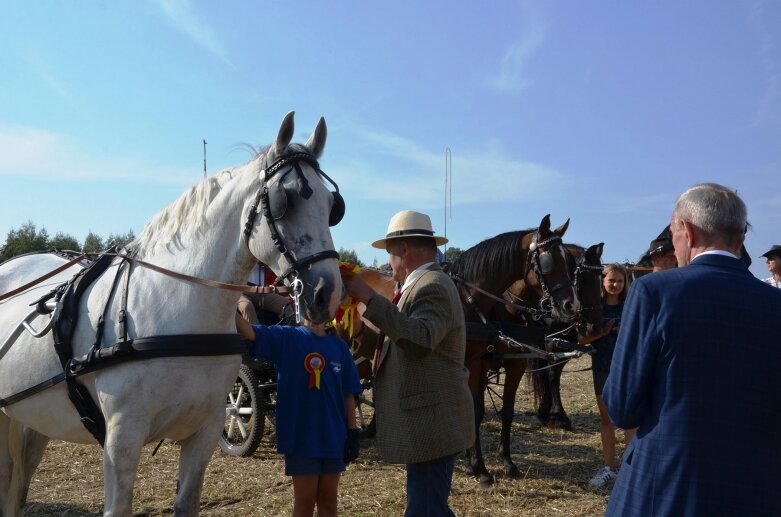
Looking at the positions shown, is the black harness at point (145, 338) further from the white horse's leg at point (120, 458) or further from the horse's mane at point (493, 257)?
the horse's mane at point (493, 257)

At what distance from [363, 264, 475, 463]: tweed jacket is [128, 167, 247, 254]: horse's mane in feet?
3.14

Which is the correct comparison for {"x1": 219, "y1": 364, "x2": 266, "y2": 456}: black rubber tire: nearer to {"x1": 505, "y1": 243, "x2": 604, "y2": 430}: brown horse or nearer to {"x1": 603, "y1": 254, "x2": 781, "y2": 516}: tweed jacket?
{"x1": 505, "y1": 243, "x2": 604, "y2": 430}: brown horse

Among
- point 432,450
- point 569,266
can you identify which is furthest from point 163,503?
point 569,266

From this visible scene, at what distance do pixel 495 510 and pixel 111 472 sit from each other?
3.16m

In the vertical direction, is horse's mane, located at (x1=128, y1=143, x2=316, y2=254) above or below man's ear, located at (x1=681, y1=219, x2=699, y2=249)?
above

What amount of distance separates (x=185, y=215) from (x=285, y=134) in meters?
0.68

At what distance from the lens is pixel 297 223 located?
8.69 ft

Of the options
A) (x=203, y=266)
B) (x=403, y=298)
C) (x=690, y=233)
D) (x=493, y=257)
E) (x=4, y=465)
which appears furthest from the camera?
(x=493, y=257)

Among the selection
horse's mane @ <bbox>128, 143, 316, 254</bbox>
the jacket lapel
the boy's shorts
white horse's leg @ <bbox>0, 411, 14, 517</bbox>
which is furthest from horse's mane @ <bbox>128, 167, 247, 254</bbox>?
white horse's leg @ <bbox>0, 411, 14, 517</bbox>

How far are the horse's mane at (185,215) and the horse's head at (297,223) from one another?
27 cm

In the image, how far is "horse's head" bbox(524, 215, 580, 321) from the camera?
6.07 m

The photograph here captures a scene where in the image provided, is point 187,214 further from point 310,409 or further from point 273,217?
point 310,409

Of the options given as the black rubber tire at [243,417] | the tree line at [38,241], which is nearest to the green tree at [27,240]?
the tree line at [38,241]

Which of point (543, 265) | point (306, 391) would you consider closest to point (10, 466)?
point (306, 391)
